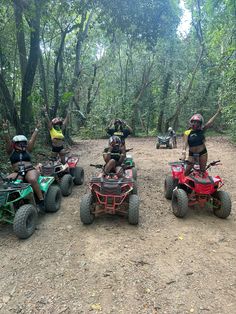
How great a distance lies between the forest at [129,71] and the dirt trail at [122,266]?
20.4ft

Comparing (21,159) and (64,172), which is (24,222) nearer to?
(21,159)

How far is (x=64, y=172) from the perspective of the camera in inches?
284

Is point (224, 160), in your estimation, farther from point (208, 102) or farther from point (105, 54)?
point (105, 54)

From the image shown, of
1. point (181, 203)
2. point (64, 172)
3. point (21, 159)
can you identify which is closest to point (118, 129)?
point (64, 172)

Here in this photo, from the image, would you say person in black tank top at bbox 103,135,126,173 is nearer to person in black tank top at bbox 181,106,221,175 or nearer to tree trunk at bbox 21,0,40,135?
person in black tank top at bbox 181,106,221,175

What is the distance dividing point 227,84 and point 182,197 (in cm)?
1065

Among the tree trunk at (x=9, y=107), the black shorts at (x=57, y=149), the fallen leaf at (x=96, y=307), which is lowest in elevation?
the fallen leaf at (x=96, y=307)

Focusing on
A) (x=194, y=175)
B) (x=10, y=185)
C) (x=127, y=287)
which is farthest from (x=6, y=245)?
(x=194, y=175)

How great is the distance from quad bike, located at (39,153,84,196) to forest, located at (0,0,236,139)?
127 inches

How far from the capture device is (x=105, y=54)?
27375mm

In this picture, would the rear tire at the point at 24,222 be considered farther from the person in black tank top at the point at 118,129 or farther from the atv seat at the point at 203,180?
the person in black tank top at the point at 118,129

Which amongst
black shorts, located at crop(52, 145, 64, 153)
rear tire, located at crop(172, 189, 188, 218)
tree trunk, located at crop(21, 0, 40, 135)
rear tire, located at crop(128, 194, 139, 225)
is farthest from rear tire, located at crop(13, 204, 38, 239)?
tree trunk, located at crop(21, 0, 40, 135)

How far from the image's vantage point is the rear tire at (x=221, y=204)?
204 inches

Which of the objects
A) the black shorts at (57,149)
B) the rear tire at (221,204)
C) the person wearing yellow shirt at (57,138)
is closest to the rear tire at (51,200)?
the person wearing yellow shirt at (57,138)
